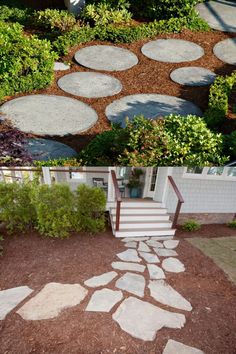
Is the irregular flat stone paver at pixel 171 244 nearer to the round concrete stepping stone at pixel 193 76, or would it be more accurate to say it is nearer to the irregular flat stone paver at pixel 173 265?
the irregular flat stone paver at pixel 173 265

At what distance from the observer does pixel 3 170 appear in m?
3.48

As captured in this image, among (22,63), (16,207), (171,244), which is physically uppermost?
(22,63)

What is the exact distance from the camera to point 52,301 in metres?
3.50

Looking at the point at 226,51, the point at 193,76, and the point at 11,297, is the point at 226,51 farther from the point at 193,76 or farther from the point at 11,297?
the point at 11,297

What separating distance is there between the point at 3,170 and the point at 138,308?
182cm

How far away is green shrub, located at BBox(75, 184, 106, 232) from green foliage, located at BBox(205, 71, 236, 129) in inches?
75.3

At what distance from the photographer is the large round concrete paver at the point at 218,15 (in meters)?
6.90

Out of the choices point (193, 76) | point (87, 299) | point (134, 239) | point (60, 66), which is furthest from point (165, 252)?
point (60, 66)

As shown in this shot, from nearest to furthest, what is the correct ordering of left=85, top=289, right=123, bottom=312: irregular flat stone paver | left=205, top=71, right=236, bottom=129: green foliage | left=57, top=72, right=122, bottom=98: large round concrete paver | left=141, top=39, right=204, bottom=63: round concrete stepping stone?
left=85, top=289, right=123, bottom=312: irregular flat stone paver < left=205, top=71, right=236, bottom=129: green foliage < left=57, top=72, right=122, bottom=98: large round concrete paver < left=141, top=39, right=204, bottom=63: round concrete stepping stone

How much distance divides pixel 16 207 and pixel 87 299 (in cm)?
139

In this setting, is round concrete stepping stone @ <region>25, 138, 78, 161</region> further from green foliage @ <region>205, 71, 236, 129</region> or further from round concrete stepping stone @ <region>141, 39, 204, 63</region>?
round concrete stepping stone @ <region>141, 39, 204, 63</region>

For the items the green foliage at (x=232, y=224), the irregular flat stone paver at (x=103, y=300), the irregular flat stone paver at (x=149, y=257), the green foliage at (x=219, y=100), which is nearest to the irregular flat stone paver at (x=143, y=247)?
the irregular flat stone paver at (x=149, y=257)

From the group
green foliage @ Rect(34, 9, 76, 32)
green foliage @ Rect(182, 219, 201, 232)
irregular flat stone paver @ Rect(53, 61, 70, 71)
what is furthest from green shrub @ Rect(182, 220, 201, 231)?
green foliage @ Rect(34, 9, 76, 32)

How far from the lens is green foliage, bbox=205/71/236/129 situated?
193 inches
